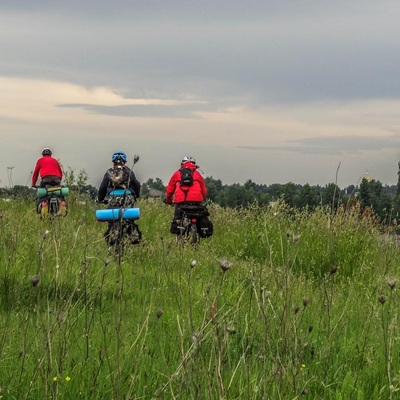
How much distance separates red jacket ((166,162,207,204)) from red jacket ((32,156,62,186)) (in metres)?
4.56

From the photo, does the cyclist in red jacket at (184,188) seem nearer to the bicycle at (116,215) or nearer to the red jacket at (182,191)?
the red jacket at (182,191)

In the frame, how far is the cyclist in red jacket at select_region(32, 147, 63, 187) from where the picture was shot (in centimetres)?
1580

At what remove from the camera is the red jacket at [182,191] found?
12.1 meters

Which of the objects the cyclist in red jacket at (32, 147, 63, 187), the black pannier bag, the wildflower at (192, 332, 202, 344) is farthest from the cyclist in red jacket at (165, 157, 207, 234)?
the wildflower at (192, 332, 202, 344)

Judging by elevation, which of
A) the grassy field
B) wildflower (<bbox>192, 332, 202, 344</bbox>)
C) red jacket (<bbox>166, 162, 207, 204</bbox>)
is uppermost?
red jacket (<bbox>166, 162, 207, 204</bbox>)

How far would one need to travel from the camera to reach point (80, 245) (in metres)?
8.39

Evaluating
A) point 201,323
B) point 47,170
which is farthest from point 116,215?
point 47,170

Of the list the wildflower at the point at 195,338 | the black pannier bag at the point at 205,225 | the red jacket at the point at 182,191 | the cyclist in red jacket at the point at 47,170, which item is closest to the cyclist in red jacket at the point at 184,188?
the red jacket at the point at 182,191

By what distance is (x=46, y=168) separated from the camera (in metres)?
15.9

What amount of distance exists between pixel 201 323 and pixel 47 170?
11102 millimetres

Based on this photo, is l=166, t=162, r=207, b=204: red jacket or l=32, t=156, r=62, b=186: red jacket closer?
l=166, t=162, r=207, b=204: red jacket

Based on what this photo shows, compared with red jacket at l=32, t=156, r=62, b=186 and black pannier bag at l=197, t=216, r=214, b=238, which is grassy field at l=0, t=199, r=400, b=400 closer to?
black pannier bag at l=197, t=216, r=214, b=238

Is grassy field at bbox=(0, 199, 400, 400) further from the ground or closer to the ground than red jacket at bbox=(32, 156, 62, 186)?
closer to the ground

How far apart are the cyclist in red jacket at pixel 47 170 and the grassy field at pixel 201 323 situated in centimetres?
374
